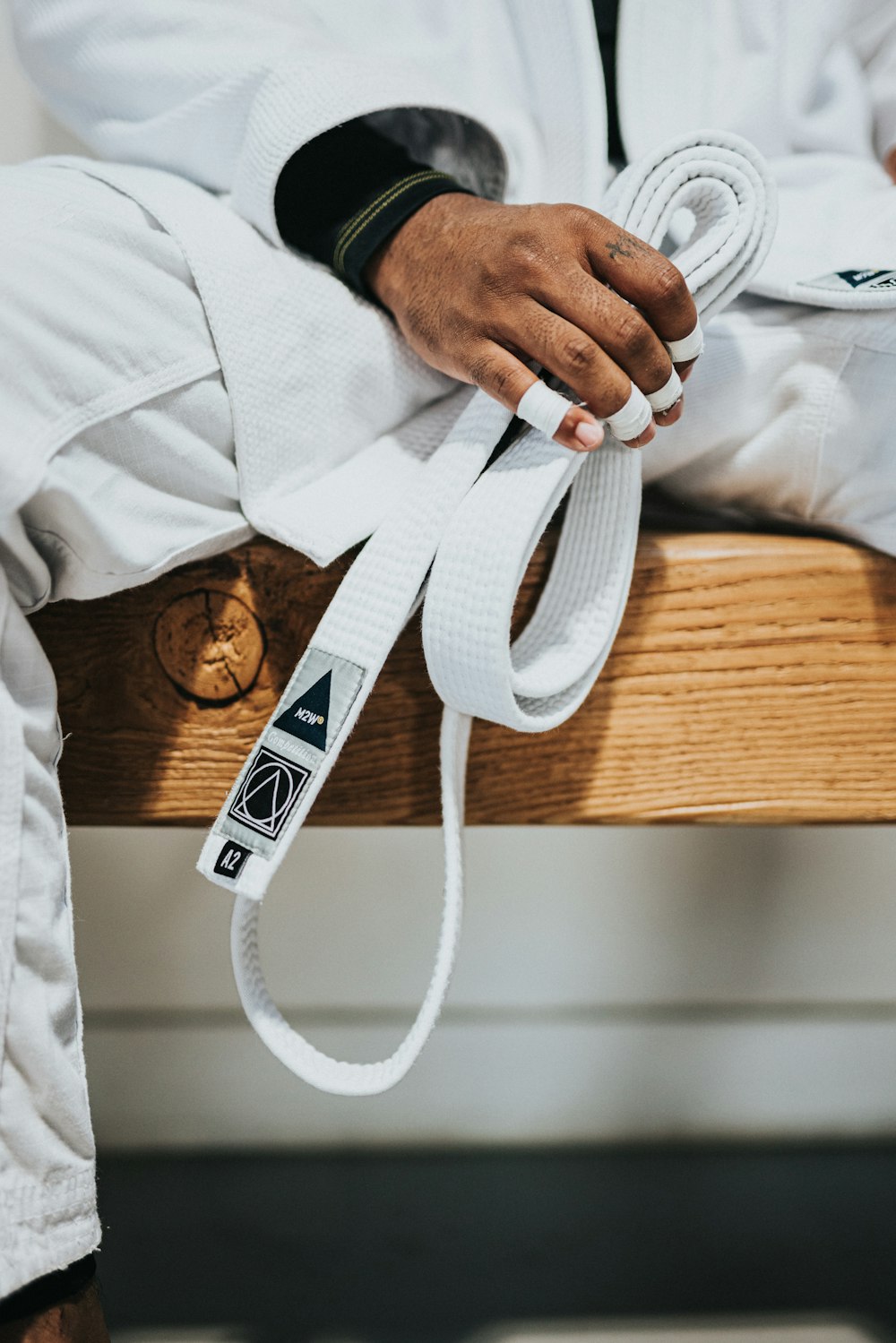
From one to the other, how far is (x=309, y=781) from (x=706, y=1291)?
406 millimetres

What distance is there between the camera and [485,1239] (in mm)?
555

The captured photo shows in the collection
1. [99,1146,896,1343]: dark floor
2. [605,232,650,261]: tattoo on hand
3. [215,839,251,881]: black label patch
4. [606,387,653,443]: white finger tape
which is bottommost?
[99,1146,896,1343]: dark floor

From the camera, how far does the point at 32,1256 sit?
27cm

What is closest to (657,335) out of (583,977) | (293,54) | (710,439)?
(710,439)

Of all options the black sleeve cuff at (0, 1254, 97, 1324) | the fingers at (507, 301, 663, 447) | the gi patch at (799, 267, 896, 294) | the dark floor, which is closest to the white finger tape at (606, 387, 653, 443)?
the fingers at (507, 301, 663, 447)

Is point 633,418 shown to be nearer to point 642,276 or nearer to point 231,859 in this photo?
point 642,276

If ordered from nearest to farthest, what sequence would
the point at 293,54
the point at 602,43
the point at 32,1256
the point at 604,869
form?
1. the point at 32,1256
2. the point at 293,54
3. the point at 602,43
4. the point at 604,869

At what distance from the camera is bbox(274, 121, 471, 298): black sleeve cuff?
1.22 feet

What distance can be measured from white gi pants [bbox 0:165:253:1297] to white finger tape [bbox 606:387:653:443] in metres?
0.13

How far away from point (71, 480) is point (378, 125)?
25 cm

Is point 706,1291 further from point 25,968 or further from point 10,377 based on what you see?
point 10,377

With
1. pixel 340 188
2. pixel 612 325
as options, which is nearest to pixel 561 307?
pixel 612 325

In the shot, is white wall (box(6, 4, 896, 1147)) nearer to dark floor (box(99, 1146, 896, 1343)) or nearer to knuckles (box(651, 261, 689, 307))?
dark floor (box(99, 1146, 896, 1343))

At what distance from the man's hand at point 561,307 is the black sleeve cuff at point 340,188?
0.12 feet
